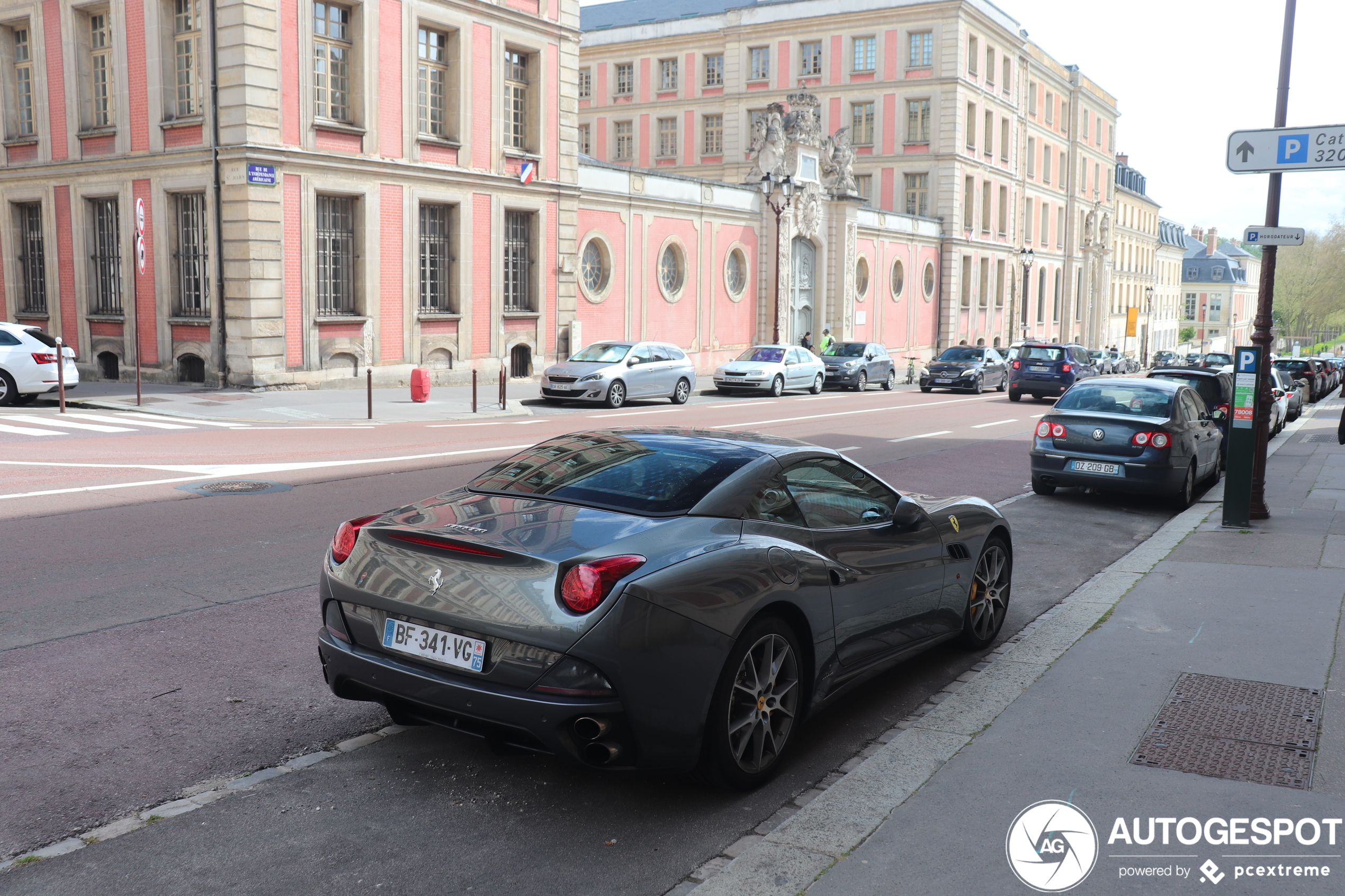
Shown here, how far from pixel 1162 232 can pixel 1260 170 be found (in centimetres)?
11752

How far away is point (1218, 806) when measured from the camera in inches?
169

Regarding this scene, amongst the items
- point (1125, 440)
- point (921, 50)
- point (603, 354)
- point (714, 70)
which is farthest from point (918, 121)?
point (1125, 440)

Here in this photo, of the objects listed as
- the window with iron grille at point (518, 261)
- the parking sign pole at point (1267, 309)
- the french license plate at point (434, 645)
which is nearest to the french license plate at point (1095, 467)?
the parking sign pole at point (1267, 309)

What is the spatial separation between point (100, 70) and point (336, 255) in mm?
7408

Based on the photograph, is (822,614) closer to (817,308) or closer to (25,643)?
(25,643)

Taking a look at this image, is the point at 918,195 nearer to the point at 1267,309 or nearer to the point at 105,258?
the point at 105,258

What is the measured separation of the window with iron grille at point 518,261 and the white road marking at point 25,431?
48.3ft

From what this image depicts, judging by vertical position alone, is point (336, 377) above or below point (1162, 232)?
below

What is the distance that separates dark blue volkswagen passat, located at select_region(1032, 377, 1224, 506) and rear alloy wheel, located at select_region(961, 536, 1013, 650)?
20.1 feet

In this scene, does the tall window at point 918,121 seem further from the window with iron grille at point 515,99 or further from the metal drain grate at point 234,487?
the metal drain grate at point 234,487

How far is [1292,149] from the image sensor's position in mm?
10258

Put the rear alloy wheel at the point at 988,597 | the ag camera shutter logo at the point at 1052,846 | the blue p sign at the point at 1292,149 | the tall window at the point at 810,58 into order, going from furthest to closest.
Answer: the tall window at the point at 810,58 < the blue p sign at the point at 1292,149 < the rear alloy wheel at the point at 988,597 < the ag camera shutter logo at the point at 1052,846

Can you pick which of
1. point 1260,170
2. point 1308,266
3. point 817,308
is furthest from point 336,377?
point 1308,266

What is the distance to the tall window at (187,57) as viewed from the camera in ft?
79.0
